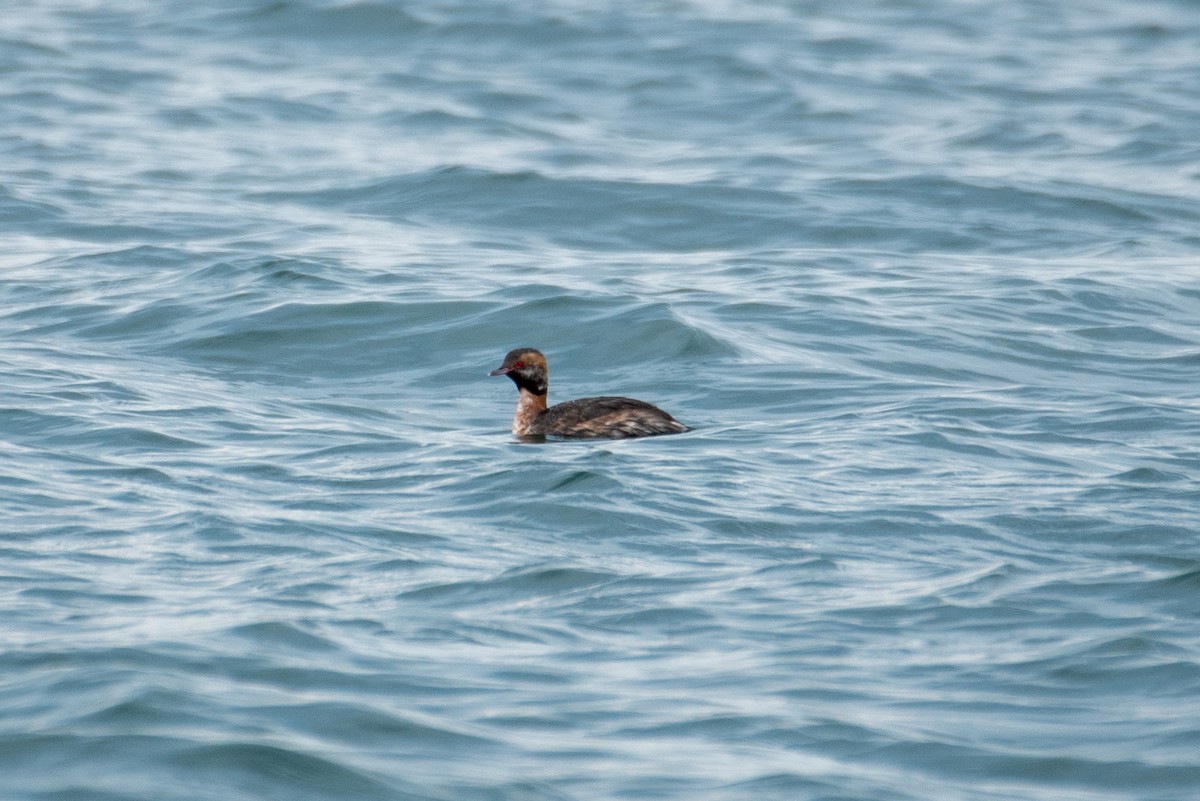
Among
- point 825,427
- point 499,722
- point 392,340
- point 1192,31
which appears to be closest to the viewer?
point 499,722

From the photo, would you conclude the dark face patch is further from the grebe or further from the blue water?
the blue water

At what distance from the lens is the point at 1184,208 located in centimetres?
1939

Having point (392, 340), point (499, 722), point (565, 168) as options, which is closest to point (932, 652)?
point (499, 722)

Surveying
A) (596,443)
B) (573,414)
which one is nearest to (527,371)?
(573,414)

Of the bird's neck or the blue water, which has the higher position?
the blue water

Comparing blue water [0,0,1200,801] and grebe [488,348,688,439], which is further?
grebe [488,348,688,439]

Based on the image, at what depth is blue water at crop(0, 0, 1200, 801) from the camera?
6.78m

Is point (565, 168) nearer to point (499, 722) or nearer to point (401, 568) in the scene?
point (401, 568)

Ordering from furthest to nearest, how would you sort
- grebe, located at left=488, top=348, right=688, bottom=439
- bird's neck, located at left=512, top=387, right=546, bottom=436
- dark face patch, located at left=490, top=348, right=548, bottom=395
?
dark face patch, located at left=490, top=348, right=548, bottom=395, bird's neck, located at left=512, top=387, right=546, bottom=436, grebe, located at left=488, top=348, right=688, bottom=439

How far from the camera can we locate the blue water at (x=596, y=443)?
6.78m

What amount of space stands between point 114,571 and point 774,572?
2985mm

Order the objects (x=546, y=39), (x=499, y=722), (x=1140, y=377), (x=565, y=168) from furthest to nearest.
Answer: (x=546, y=39) → (x=565, y=168) → (x=1140, y=377) → (x=499, y=722)

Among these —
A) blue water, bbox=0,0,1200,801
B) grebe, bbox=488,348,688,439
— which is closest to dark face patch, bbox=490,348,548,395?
grebe, bbox=488,348,688,439

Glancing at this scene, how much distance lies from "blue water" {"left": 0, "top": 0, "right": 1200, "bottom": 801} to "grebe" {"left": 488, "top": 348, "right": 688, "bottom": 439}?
38 cm
